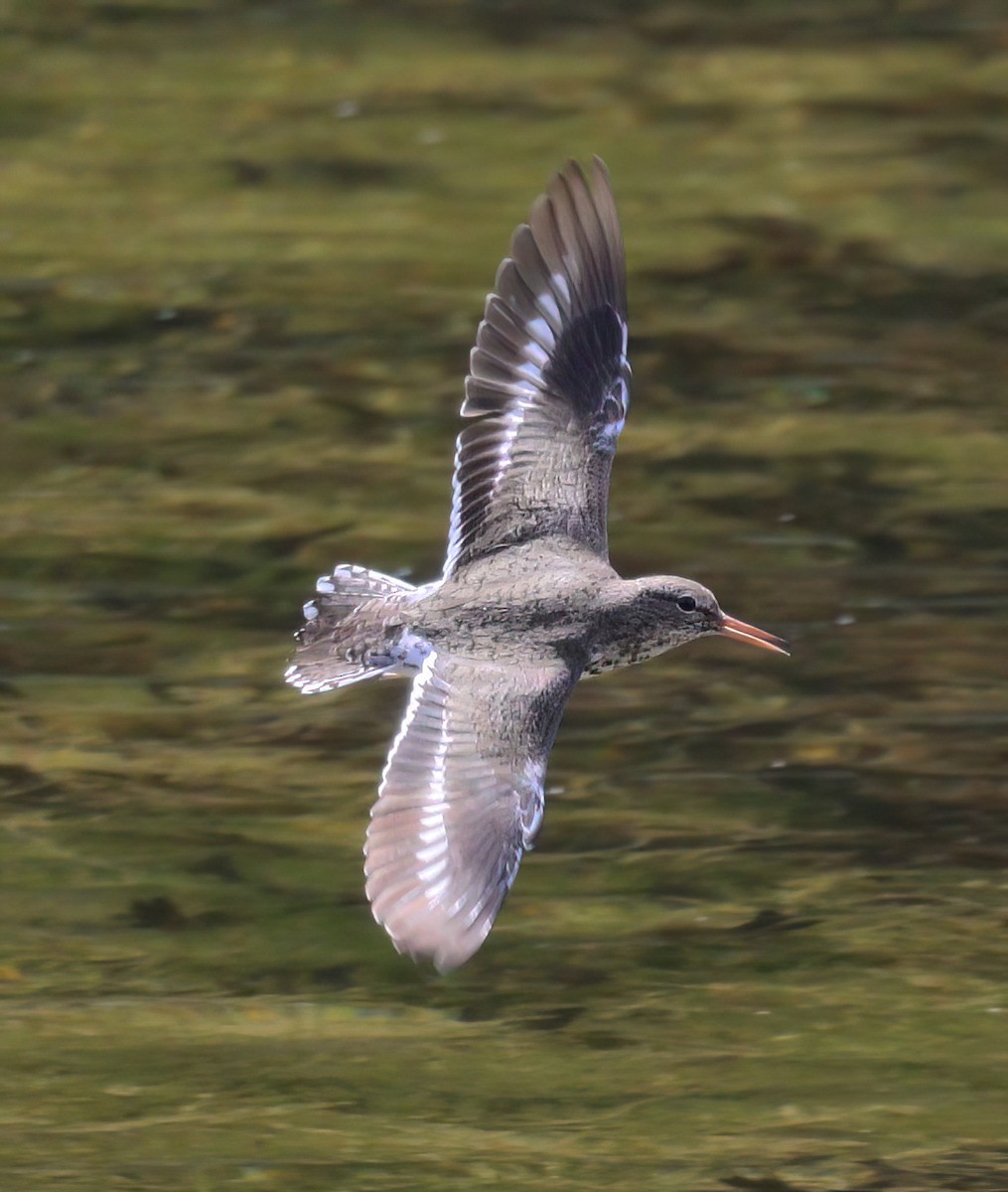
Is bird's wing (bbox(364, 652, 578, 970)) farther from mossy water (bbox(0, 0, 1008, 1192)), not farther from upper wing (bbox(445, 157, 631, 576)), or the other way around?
mossy water (bbox(0, 0, 1008, 1192))

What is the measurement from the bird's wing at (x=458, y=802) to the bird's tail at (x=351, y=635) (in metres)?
0.22

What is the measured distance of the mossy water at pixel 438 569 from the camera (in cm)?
568

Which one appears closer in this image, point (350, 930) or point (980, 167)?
point (350, 930)

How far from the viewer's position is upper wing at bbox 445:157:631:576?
19.2ft

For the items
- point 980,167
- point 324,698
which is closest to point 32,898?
point 324,698

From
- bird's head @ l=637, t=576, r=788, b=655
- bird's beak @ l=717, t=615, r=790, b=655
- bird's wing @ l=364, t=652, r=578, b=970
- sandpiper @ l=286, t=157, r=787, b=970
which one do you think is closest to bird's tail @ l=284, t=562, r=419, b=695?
sandpiper @ l=286, t=157, r=787, b=970

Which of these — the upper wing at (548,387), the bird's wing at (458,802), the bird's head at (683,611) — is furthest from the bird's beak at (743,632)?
the bird's wing at (458,802)

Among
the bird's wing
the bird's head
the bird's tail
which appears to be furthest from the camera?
the bird's head

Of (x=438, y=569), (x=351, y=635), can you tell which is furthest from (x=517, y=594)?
(x=438, y=569)

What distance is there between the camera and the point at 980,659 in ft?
24.7

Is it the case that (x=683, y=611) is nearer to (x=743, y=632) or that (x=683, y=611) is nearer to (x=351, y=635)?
(x=743, y=632)

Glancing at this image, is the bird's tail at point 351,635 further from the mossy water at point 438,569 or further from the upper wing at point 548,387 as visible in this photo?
the mossy water at point 438,569

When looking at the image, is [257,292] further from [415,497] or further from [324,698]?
[324,698]

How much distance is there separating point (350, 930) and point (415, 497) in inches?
94.8
